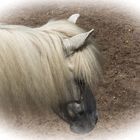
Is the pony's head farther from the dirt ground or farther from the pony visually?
the dirt ground

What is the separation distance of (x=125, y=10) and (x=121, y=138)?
244 centimetres

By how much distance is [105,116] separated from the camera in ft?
14.6

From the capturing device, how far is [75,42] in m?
2.24

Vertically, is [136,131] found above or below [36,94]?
below

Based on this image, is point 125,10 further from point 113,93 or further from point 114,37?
point 113,93

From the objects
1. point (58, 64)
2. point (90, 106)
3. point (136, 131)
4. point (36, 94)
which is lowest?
point (136, 131)

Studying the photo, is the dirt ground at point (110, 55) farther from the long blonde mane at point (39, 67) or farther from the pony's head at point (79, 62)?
the long blonde mane at point (39, 67)

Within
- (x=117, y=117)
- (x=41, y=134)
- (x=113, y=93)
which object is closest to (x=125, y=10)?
(x=113, y=93)

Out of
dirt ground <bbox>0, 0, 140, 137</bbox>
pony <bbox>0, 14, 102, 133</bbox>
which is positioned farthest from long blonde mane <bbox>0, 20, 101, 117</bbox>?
dirt ground <bbox>0, 0, 140, 137</bbox>

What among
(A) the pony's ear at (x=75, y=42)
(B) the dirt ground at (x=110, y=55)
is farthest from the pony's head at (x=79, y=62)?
(B) the dirt ground at (x=110, y=55)

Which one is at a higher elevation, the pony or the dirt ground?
the pony

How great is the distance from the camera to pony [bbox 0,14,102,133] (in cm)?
220

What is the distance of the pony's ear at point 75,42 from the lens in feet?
7.32

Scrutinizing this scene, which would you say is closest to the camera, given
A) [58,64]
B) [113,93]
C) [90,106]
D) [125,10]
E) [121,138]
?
[58,64]
